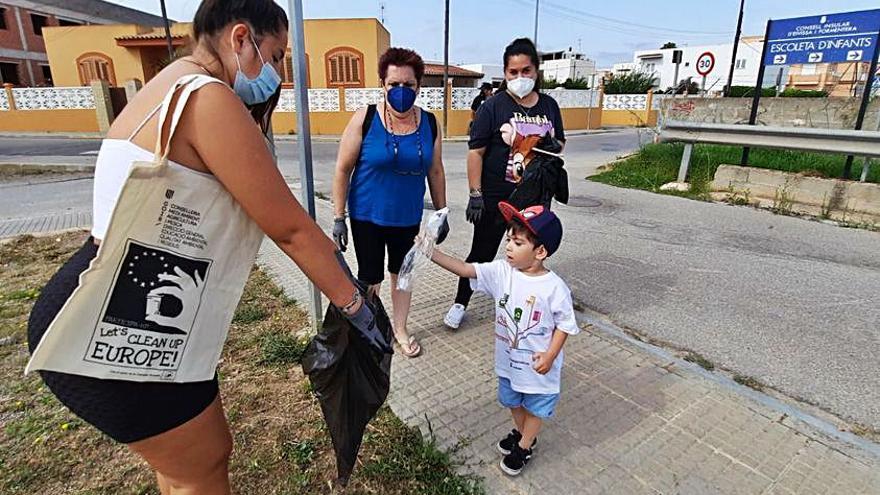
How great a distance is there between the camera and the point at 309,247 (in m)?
1.36

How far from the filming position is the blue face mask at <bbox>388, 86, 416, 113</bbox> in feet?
9.50

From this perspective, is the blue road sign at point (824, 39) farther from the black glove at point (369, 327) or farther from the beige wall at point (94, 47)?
the beige wall at point (94, 47)

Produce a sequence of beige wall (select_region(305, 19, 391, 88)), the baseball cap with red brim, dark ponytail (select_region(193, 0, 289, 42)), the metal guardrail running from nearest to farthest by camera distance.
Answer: dark ponytail (select_region(193, 0, 289, 42)) → the baseball cap with red brim → the metal guardrail → beige wall (select_region(305, 19, 391, 88))

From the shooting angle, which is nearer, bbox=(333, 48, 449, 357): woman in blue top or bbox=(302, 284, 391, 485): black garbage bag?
bbox=(302, 284, 391, 485): black garbage bag

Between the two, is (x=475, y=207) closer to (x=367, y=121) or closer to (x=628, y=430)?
(x=367, y=121)

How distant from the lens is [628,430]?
2.55 meters

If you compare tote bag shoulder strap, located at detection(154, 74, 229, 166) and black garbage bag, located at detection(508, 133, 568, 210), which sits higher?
tote bag shoulder strap, located at detection(154, 74, 229, 166)

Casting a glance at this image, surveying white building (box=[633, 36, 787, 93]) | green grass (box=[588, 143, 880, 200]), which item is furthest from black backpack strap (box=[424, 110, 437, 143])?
white building (box=[633, 36, 787, 93])

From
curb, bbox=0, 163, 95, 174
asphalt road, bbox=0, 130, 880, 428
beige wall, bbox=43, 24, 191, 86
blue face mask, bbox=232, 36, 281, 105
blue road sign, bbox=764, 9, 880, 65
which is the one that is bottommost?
curb, bbox=0, 163, 95, 174

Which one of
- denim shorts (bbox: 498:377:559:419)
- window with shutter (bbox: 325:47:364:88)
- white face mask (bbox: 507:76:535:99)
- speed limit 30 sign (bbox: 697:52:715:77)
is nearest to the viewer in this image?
denim shorts (bbox: 498:377:559:419)

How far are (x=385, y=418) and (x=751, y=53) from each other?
61.3 meters

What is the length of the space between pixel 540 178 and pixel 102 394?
2646 mm

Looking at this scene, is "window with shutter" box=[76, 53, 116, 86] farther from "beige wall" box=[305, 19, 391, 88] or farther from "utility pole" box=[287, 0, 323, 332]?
"utility pole" box=[287, 0, 323, 332]

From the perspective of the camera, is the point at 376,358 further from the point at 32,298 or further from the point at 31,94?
the point at 31,94
